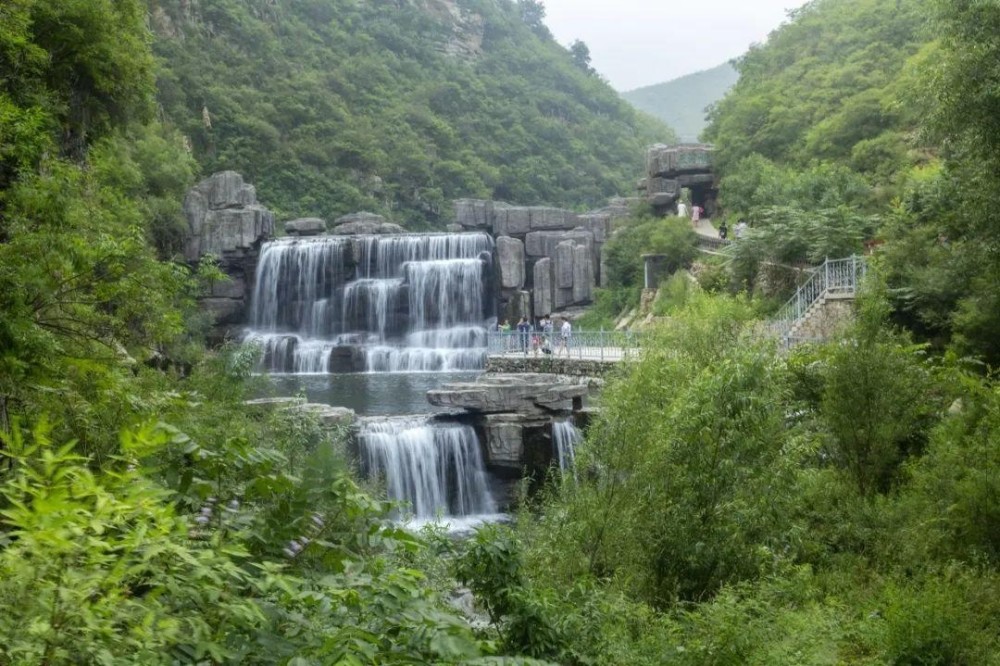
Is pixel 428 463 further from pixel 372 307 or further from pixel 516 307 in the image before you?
pixel 516 307

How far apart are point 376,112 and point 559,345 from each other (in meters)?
39.5

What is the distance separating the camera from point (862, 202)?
26469 mm

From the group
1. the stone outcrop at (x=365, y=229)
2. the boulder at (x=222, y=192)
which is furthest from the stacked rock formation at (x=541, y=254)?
the boulder at (x=222, y=192)

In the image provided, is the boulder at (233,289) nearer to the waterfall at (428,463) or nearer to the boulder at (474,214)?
the boulder at (474,214)

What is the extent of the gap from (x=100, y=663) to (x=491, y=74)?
75069 mm

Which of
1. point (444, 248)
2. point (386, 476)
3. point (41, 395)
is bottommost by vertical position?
point (386, 476)

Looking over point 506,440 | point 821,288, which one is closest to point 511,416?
point 506,440

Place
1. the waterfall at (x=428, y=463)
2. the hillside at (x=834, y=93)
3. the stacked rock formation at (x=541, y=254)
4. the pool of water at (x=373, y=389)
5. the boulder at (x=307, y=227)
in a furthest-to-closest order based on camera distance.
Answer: the boulder at (x=307, y=227)
the stacked rock formation at (x=541, y=254)
the hillside at (x=834, y=93)
the pool of water at (x=373, y=389)
the waterfall at (x=428, y=463)

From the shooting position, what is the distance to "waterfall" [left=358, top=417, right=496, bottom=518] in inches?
744

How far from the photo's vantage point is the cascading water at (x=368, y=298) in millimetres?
34375

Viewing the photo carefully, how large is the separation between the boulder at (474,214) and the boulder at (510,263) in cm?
415

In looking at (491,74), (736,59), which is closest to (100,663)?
(736,59)

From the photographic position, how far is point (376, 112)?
6056 centimetres

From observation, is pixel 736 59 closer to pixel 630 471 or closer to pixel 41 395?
pixel 630 471
